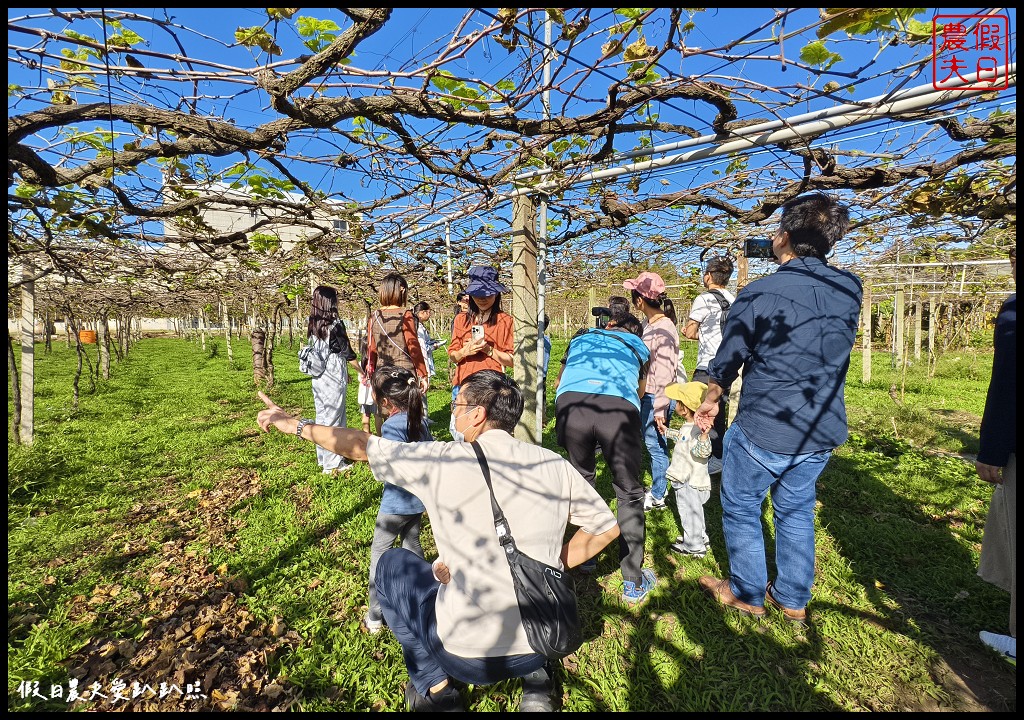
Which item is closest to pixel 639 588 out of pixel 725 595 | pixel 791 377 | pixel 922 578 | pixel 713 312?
pixel 725 595

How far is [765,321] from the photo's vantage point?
78.5 inches

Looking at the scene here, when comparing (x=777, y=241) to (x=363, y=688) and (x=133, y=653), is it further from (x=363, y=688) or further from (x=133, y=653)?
(x=133, y=653)

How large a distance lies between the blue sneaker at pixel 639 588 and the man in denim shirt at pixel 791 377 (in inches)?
23.3

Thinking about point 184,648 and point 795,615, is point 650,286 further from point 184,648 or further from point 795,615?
point 184,648

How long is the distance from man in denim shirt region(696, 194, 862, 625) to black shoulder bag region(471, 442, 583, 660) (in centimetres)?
121

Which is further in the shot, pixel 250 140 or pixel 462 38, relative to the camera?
pixel 250 140

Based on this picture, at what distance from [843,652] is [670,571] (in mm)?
891

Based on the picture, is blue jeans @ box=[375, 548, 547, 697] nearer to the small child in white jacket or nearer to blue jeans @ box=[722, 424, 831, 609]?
blue jeans @ box=[722, 424, 831, 609]

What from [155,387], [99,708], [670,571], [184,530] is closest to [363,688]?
[99,708]

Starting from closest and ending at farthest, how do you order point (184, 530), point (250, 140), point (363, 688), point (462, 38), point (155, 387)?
point (462, 38), point (250, 140), point (363, 688), point (184, 530), point (155, 387)

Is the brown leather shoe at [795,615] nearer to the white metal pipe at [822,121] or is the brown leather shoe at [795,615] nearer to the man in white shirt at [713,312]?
the man in white shirt at [713,312]

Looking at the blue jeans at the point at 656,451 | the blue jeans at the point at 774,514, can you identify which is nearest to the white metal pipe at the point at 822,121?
the blue jeans at the point at 774,514

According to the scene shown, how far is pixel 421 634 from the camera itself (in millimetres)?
1624

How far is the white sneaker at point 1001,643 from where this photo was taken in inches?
77.3
